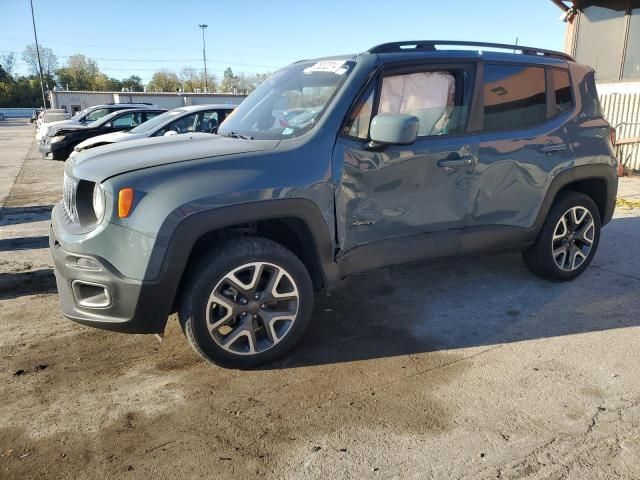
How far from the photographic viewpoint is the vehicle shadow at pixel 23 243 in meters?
5.98

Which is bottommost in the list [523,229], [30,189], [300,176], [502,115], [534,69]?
[30,189]

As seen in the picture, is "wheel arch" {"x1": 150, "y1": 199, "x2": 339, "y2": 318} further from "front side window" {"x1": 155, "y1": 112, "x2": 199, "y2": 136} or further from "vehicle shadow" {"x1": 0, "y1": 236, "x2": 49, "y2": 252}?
"front side window" {"x1": 155, "y1": 112, "x2": 199, "y2": 136}

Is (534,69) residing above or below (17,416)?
above

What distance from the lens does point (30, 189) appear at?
34.6ft

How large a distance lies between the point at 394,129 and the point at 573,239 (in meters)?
2.40

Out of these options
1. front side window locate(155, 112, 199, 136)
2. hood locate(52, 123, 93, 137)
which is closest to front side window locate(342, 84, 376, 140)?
front side window locate(155, 112, 199, 136)

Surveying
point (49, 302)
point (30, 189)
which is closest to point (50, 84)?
point (30, 189)

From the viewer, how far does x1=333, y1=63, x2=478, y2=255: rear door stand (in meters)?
3.28

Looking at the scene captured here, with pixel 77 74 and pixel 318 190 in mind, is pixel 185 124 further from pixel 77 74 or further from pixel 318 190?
pixel 77 74

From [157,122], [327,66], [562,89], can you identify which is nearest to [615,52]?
[562,89]

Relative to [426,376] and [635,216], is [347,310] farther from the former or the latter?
[635,216]

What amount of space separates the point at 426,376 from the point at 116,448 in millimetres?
1740

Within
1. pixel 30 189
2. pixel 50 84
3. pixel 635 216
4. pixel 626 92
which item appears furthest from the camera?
pixel 50 84

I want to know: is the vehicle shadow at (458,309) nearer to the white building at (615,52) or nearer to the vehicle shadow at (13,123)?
the white building at (615,52)
